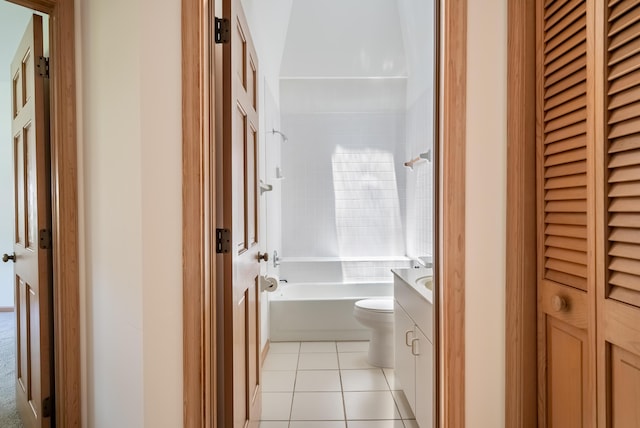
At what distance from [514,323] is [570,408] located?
0.28 meters

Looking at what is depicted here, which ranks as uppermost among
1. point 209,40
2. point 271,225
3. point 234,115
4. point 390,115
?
point 390,115

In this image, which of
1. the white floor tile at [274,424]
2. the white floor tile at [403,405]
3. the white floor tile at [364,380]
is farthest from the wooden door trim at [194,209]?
the white floor tile at [364,380]

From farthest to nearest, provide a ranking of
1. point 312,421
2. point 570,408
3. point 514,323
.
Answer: point 312,421 < point 514,323 < point 570,408

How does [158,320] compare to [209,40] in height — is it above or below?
below

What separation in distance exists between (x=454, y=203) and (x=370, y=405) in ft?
5.21

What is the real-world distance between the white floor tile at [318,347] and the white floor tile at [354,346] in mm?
61

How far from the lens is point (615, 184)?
966mm

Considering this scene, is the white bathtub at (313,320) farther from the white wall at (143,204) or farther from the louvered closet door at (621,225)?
the louvered closet door at (621,225)

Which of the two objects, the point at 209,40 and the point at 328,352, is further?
the point at 328,352

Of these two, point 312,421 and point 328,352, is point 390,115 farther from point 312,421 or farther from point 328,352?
point 312,421

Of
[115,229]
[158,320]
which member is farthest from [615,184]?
[115,229]

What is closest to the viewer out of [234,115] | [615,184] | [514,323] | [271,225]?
[615,184]

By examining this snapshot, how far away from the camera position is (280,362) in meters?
3.21

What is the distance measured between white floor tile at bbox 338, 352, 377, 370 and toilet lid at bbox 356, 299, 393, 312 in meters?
0.43
